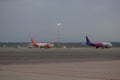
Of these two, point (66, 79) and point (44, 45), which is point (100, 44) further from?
point (66, 79)

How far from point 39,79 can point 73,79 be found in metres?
1.99

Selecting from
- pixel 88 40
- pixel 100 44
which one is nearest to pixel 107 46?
pixel 100 44

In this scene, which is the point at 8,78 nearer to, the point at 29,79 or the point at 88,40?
the point at 29,79

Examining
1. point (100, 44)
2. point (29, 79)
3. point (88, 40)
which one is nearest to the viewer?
point (29, 79)

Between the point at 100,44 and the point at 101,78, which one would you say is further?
the point at 100,44

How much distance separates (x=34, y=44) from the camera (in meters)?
166

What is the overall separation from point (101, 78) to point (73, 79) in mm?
1908

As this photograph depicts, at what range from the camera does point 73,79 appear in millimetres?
19891

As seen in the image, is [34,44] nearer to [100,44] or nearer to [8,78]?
[100,44]

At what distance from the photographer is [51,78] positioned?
20188 millimetres

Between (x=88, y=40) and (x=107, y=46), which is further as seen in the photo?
(x=88, y=40)

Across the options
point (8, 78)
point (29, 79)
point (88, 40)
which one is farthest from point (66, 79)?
point (88, 40)

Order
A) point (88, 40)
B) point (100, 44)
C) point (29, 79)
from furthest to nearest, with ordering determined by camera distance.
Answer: point (88, 40) → point (100, 44) → point (29, 79)

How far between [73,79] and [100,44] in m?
126
